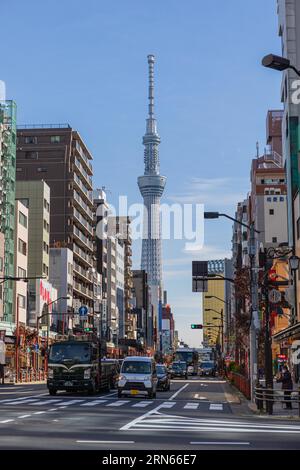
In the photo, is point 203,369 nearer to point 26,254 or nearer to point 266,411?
point 26,254

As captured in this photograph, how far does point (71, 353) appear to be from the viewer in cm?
3962

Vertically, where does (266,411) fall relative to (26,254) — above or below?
below

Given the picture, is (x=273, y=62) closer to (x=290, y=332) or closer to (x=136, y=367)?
(x=136, y=367)

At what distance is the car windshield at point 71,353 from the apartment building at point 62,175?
7560cm

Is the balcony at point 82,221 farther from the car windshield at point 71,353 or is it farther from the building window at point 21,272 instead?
the car windshield at point 71,353

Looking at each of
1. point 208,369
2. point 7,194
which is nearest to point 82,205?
point 208,369

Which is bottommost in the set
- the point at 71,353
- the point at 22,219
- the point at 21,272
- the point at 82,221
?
the point at 71,353

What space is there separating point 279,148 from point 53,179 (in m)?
42.0

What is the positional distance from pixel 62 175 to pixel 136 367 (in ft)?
270

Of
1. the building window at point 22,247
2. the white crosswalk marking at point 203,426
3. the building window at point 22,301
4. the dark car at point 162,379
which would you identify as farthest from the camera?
the building window at point 22,247

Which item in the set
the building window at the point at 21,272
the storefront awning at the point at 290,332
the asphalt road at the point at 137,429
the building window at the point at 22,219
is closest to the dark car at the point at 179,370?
the building window at the point at 21,272

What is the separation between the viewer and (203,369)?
114 meters

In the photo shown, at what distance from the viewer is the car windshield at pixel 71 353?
39.5 meters
